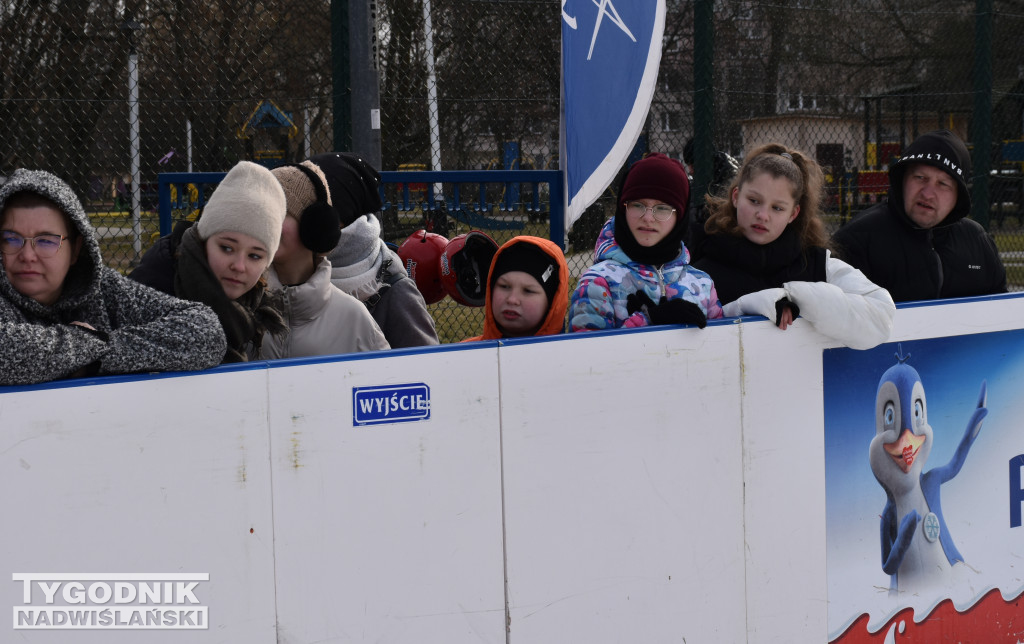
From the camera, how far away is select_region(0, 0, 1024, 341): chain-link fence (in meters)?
6.14

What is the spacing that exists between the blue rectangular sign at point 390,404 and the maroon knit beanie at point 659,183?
102 cm

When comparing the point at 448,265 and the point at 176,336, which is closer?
the point at 176,336

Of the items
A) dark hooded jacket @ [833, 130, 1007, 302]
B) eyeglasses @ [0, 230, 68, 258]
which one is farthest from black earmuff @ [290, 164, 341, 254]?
dark hooded jacket @ [833, 130, 1007, 302]

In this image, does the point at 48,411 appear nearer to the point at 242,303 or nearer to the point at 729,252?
the point at 242,303

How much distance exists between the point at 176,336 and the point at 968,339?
2.46 m

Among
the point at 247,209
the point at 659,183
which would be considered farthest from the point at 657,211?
the point at 247,209

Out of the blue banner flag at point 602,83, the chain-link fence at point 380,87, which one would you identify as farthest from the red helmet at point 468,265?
the chain-link fence at point 380,87

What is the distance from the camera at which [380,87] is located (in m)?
5.90

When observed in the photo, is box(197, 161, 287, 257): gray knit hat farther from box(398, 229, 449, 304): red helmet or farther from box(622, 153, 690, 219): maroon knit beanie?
box(398, 229, 449, 304): red helmet

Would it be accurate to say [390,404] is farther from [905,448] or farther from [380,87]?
[380,87]

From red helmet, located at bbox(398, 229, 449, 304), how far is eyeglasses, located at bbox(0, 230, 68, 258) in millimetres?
2055

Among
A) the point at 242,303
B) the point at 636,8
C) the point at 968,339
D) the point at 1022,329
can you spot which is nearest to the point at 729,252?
the point at 968,339

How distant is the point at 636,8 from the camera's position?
4.21 m

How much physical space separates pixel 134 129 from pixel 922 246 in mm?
5320
